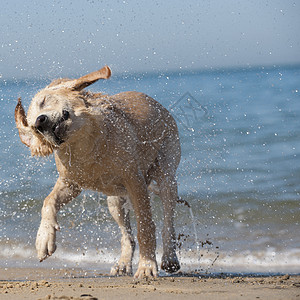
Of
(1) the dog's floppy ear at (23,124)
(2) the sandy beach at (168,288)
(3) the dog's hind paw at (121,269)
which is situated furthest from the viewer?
(3) the dog's hind paw at (121,269)

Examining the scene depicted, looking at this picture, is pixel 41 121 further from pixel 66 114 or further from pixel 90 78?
pixel 90 78

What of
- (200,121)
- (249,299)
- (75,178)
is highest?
(200,121)

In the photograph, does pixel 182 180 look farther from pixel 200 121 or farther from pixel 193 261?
pixel 200 121

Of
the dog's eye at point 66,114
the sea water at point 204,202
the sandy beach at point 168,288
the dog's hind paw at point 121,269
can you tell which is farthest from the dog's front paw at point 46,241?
the dog's hind paw at point 121,269

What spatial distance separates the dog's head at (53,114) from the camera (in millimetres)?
4493

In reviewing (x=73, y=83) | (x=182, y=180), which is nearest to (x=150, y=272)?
(x=73, y=83)

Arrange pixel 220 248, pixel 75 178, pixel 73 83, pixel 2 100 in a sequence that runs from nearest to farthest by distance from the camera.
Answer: pixel 73 83
pixel 75 178
pixel 220 248
pixel 2 100

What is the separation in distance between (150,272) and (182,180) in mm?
4802

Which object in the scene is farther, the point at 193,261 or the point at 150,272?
the point at 193,261

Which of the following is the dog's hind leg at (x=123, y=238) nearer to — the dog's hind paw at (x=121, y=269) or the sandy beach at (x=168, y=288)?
the dog's hind paw at (x=121, y=269)

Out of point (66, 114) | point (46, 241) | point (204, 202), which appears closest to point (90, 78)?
point (66, 114)

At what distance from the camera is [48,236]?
4984 millimetres

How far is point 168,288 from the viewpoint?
4629 mm

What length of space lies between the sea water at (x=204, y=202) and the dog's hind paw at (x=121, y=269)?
1.18ft
